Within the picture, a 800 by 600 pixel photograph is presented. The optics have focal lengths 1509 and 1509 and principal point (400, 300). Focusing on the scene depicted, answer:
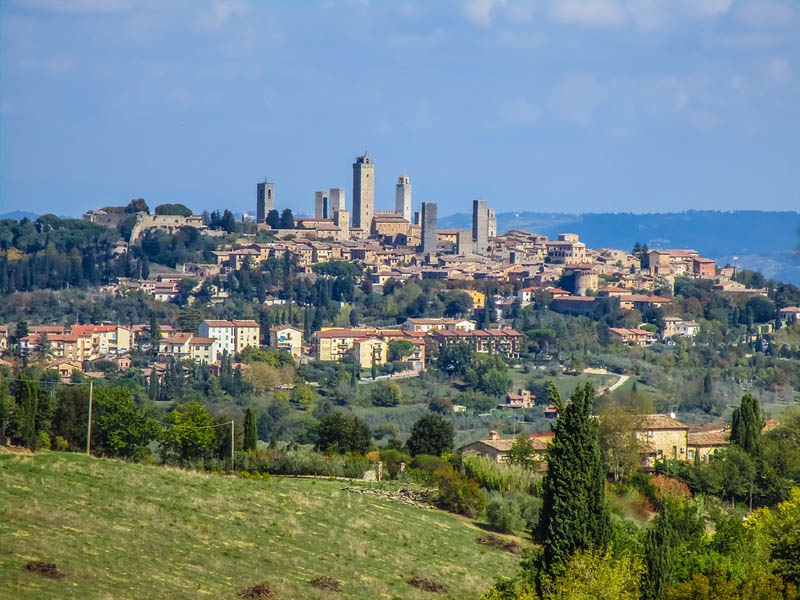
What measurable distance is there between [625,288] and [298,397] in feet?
135

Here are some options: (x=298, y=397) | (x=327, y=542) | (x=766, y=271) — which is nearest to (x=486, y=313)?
(x=298, y=397)

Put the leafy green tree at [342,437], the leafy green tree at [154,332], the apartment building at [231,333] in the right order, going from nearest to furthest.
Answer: the leafy green tree at [342,437], the leafy green tree at [154,332], the apartment building at [231,333]

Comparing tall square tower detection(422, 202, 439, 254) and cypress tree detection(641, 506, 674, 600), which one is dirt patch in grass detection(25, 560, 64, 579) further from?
tall square tower detection(422, 202, 439, 254)

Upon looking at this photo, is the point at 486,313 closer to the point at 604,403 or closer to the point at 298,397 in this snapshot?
the point at 298,397

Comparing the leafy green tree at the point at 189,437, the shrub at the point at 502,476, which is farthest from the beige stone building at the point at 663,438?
the leafy green tree at the point at 189,437

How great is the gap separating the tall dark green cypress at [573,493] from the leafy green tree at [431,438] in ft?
53.4

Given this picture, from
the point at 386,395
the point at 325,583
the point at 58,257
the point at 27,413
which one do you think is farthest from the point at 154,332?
the point at 325,583

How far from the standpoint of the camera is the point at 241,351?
7938 centimetres

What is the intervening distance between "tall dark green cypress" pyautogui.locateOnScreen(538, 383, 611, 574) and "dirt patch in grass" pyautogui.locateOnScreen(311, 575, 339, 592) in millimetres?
2815

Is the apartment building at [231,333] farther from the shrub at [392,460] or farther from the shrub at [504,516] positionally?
the shrub at [504,516]

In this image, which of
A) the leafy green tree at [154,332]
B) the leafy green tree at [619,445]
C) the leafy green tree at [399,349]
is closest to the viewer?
the leafy green tree at [619,445]

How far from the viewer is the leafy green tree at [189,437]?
103ft

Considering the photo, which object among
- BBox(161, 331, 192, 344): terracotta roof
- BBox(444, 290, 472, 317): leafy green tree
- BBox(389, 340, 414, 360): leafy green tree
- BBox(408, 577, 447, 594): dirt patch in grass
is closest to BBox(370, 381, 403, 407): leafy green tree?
BBox(389, 340, 414, 360): leafy green tree

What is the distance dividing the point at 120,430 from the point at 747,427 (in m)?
15.2
